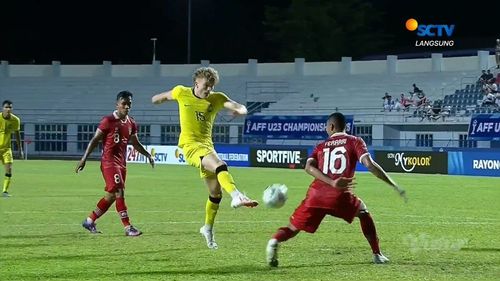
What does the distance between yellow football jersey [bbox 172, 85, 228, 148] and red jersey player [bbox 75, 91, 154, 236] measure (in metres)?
2.60

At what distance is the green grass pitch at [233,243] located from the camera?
10.1 m

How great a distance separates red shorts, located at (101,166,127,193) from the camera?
14.5 metres

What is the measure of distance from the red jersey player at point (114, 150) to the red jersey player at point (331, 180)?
462 centimetres

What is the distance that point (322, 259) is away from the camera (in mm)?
11289

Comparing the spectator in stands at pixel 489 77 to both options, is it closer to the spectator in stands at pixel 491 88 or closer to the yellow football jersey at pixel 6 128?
the spectator in stands at pixel 491 88

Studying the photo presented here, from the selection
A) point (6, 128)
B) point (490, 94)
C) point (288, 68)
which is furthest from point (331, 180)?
point (288, 68)

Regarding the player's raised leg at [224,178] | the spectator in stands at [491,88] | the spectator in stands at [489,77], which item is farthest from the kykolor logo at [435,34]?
the player's raised leg at [224,178]

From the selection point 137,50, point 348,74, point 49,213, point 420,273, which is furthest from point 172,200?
point 137,50

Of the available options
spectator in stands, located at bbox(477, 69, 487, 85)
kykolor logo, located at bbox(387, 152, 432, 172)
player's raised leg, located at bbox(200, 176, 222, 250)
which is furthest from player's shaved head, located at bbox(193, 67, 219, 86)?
spectator in stands, located at bbox(477, 69, 487, 85)

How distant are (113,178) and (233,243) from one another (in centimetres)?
254

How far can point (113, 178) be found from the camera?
1456 cm

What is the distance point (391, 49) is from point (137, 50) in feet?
82.2

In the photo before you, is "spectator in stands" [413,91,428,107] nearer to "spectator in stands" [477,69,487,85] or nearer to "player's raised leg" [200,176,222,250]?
"spectator in stands" [477,69,487,85]

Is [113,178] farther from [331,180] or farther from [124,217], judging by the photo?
[331,180]
